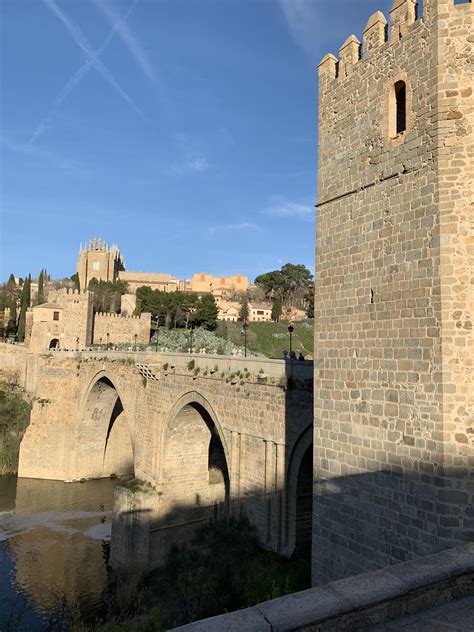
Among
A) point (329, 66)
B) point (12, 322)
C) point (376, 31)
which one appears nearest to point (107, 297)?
point (12, 322)

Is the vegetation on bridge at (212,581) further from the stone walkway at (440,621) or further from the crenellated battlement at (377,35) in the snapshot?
the crenellated battlement at (377,35)

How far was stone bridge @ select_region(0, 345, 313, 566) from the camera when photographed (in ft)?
40.6

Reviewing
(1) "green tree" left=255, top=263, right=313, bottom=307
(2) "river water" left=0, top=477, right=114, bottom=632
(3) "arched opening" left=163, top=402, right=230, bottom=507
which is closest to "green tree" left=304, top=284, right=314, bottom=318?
(1) "green tree" left=255, top=263, right=313, bottom=307

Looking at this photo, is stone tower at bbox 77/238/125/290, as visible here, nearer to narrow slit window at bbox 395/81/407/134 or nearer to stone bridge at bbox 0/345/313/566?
stone bridge at bbox 0/345/313/566

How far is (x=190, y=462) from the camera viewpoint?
1877 centimetres

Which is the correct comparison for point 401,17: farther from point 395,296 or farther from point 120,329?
point 120,329

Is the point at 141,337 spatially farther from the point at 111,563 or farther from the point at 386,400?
the point at 386,400

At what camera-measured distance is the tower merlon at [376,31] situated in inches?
315

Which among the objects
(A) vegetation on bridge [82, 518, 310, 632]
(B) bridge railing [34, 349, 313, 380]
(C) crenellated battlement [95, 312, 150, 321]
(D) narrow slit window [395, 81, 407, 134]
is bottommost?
(A) vegetation on bridge [82, 518, 310, 632]

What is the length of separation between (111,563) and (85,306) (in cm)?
3056

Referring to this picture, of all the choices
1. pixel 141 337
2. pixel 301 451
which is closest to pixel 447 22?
pixel 301 451

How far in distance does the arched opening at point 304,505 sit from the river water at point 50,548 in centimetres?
550

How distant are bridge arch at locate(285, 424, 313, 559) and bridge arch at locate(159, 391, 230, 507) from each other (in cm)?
609

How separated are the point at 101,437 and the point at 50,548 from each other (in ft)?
36.7
